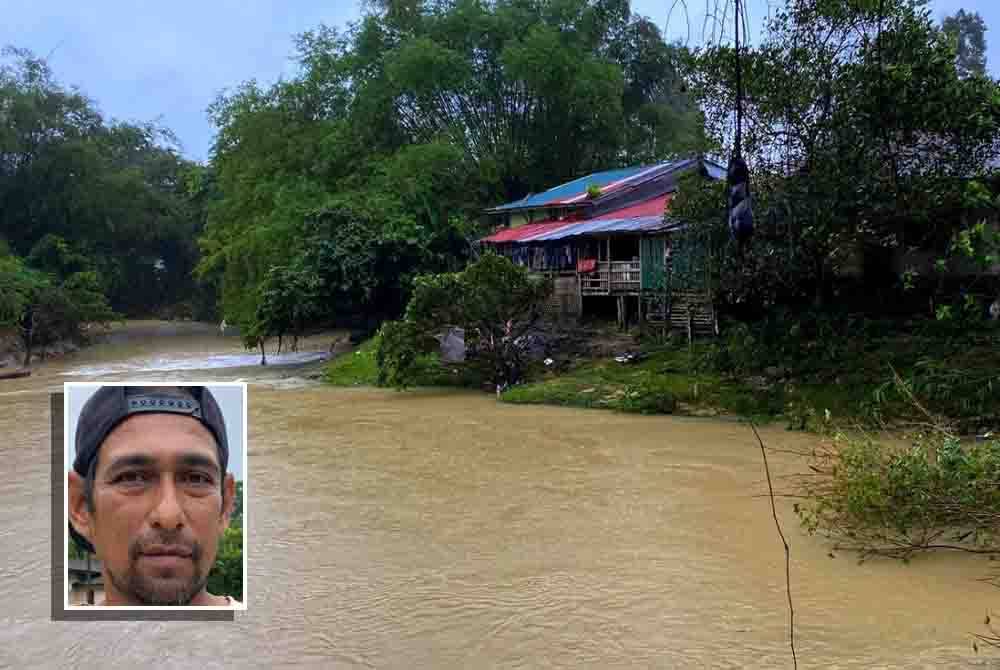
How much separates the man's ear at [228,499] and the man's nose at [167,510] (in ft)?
0.31

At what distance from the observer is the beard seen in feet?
6.36

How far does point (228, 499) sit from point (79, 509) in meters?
0.31

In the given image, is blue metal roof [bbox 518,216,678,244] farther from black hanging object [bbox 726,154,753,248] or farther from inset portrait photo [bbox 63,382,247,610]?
inset portrait photo [bbox 63,382,247,610]

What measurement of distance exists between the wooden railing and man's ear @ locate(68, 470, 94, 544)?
16.4 metres

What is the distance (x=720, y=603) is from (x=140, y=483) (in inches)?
191

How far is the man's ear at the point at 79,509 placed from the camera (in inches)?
77.2

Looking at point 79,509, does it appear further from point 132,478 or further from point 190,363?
point 190,363

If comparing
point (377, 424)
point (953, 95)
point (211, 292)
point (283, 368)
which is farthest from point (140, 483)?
point (211, 292)

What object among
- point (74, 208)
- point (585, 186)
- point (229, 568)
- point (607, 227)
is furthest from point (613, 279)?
point (74, 208)

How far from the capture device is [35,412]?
53.2 ft

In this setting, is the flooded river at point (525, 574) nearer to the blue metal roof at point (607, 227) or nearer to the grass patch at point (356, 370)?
the blue metal roof at point (607, 227)

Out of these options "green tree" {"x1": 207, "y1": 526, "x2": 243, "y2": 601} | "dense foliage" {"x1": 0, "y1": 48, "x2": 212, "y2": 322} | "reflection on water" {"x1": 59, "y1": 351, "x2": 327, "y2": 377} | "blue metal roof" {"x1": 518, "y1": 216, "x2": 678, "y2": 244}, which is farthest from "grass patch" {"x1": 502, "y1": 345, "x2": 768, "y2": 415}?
"dense foliage" {"x1": 0, "y1": 48, "x2": 212, "y2": 322}

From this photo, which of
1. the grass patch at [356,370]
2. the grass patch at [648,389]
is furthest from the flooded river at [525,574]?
the grass patch at [356,370]

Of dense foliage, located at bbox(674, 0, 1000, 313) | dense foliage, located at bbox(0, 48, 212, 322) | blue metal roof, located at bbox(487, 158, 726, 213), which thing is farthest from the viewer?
dense foliage, located at bbox(0, 48, 212, 322)
